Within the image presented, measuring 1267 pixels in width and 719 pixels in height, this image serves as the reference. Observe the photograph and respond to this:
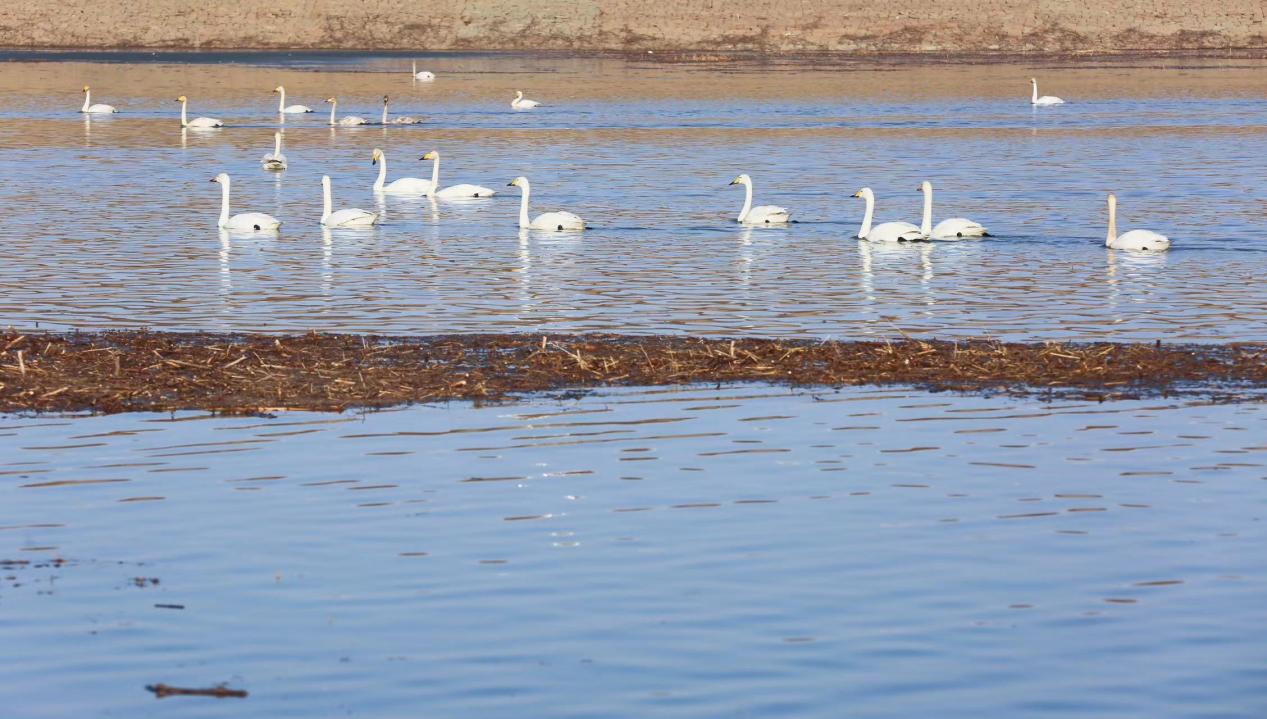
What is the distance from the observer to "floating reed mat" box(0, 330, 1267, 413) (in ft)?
43.6

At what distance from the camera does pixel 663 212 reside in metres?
28.3

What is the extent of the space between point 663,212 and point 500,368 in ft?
46.8

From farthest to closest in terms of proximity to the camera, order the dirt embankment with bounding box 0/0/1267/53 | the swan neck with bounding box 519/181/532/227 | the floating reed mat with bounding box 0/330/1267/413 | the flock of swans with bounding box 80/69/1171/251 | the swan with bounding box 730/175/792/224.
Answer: the dirt embankment with bounding box 0/0/1267/53 < the swan with bounding box 730/175/792/224 < the swan neck with bounding box 519/181/532/227 < the flock of swans with bounding box 80/69/1171/251 < the floating reed mat with bounding box 0/330/1267/413

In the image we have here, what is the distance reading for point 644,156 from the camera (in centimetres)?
3825

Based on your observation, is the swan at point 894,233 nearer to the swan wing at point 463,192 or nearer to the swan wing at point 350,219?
the swan wing at point 350,219

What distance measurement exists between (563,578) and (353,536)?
50.9 inches

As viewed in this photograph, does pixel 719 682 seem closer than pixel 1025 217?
Yes

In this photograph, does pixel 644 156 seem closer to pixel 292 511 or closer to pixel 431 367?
pixel 431 367

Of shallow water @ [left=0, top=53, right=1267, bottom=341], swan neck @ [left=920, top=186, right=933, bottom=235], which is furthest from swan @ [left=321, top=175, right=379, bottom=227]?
swan neck @ [left=920, top=186, right=933, bottom=235]

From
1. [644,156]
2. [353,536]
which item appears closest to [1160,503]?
[353,536]

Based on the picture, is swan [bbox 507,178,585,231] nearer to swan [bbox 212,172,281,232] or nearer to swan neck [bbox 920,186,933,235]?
swan [bbox 212,172,281,232]

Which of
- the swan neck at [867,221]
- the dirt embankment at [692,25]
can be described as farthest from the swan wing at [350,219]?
the dirt embankment at [692,25]

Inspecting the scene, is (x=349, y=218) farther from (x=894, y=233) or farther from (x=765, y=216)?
(x=894, y=233)

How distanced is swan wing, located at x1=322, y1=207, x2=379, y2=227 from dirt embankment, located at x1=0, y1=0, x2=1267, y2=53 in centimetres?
5629
